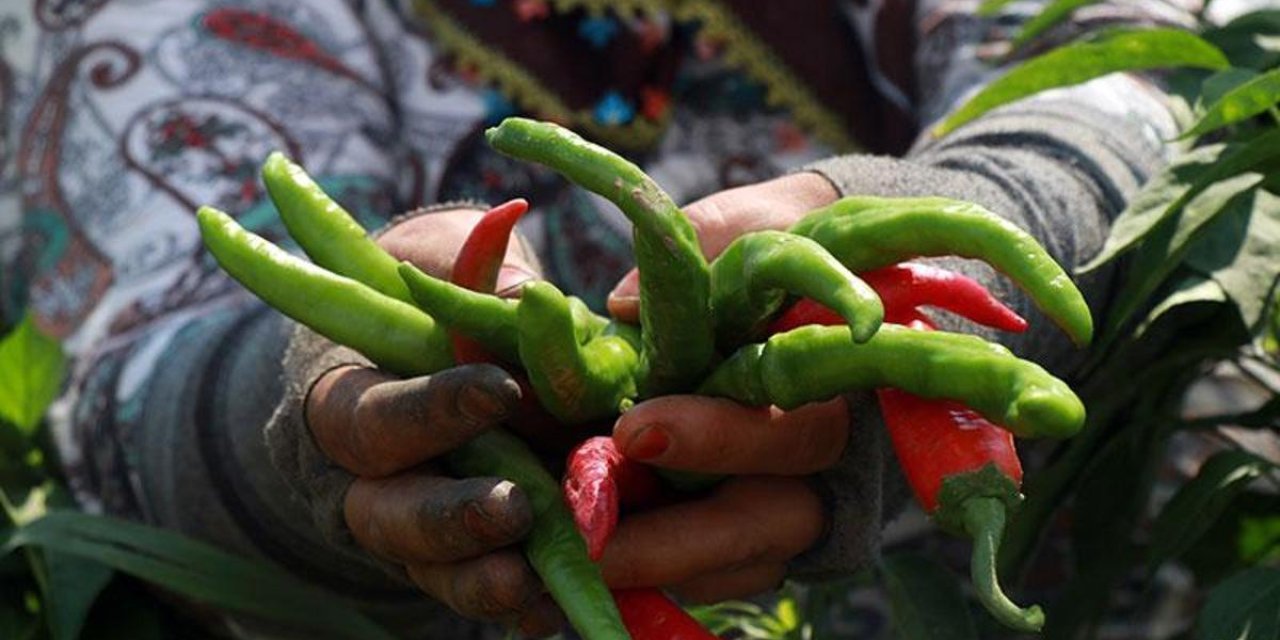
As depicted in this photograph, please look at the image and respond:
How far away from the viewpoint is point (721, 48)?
1.40m

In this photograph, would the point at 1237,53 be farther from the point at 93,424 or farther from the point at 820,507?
the point at 93,424

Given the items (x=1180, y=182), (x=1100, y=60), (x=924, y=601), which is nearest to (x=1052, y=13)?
(x=1100, y=60)

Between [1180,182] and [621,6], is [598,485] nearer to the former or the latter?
[1180,182]

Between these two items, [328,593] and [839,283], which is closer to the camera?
[839,283]

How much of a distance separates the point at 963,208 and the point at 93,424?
72 centimetres

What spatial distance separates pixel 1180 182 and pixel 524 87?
0.65 m

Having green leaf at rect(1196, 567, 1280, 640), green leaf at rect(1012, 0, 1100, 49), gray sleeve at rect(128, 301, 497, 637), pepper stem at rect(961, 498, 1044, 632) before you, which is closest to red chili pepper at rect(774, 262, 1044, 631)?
pepper stem at rect(961, 498, 1044, 632)

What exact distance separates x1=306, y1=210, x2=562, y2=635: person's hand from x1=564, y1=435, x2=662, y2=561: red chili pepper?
3 cm

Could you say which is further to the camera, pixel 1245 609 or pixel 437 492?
pixel 1245 609

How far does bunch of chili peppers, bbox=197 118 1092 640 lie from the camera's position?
2.07 feet

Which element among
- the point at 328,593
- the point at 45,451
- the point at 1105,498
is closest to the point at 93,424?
the point at 45,451

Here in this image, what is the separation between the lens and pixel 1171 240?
87 centimetres

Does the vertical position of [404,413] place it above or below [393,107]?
above

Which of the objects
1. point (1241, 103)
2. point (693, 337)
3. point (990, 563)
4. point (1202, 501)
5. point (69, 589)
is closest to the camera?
point (990, 563)
